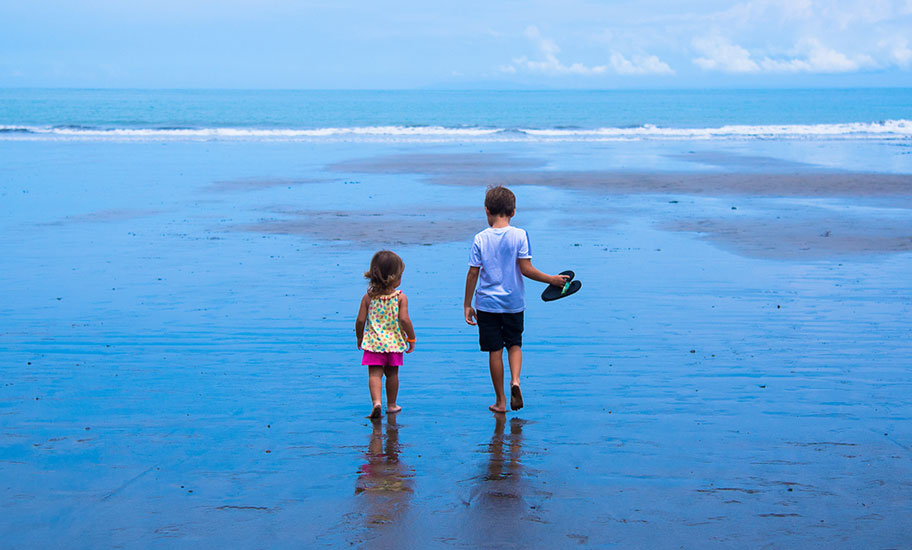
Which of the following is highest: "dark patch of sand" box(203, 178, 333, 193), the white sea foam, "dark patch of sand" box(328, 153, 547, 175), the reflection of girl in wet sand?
the white sea foam

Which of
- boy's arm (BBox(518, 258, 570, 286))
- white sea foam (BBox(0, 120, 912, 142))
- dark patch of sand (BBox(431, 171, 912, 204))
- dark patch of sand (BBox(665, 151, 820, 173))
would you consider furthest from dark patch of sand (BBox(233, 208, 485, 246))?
white sea foam (BBox(0, 120, 912, 142))

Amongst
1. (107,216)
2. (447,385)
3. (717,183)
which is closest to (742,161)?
(717,183)

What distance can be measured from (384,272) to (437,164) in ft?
71.7

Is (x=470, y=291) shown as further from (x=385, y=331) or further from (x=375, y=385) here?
(x=375, y=385)

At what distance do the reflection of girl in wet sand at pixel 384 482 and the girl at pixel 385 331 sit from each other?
0.42 metres

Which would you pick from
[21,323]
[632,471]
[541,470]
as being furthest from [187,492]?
[21,323]

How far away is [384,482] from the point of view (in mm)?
4633

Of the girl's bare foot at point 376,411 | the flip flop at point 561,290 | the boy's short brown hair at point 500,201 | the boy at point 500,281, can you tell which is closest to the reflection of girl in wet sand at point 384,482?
the girl's bare foot at point 376,411

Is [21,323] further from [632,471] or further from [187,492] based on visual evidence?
[632,471]

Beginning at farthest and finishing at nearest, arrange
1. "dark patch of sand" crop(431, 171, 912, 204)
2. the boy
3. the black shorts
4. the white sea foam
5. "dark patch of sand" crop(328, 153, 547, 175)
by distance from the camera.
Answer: the white sea foam, "dark patch of sand" crop(328, 153, 547, 175), "dark patch of sand" crop(431, 171, 912, 204), the black shorts, the boy

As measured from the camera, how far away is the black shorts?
19.1ft

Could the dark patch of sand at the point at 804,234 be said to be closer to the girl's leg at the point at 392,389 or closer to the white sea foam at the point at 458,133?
the girl's leg at the point at 392,389

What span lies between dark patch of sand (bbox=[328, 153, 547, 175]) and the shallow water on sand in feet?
38.1

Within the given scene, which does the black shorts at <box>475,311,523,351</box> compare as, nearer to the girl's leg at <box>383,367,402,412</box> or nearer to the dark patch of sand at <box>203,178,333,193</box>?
the girl's leg at <box>383,367,402,412</box>
